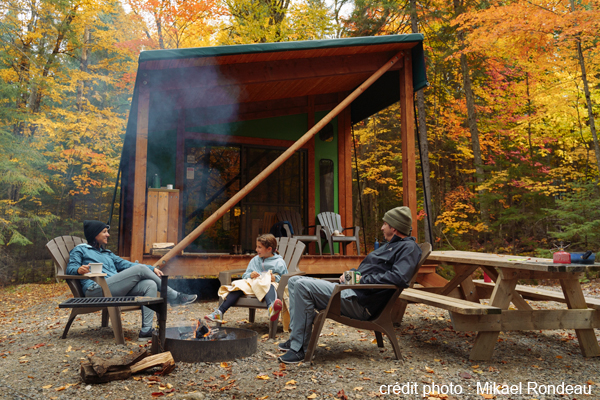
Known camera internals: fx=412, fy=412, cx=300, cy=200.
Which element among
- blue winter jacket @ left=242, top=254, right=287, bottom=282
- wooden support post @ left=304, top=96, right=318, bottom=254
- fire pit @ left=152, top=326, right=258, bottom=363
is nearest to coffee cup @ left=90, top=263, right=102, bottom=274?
fire pit @ left=152, top=326, right=258, bottom=363

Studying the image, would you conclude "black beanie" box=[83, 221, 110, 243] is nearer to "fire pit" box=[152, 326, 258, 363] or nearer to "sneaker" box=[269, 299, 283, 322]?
"fire pit" box=[152, 326, 258, 363]

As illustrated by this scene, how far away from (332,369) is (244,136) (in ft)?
17.3

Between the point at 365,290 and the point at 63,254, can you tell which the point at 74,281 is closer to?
the point at 63,254

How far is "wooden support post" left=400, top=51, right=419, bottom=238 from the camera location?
5517 mm

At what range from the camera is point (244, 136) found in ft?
23.8

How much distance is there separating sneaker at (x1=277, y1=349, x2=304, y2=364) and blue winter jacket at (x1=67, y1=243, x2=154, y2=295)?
1435 mm

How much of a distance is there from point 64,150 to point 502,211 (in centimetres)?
1016

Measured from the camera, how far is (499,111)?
36.4 ft

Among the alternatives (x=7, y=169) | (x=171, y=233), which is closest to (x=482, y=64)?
(x=171, y=233)

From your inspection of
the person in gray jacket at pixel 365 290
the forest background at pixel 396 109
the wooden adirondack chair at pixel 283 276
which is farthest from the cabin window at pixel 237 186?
the person in gray jacket at pixel 365 290

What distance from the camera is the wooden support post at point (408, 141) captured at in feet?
18.1

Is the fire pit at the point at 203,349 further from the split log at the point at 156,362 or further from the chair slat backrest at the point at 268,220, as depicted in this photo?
the chair slat backrest at the point at 268,220

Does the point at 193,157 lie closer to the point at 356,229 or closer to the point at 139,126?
the point at 139,126

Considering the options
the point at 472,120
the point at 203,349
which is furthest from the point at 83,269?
the point at 472,120
